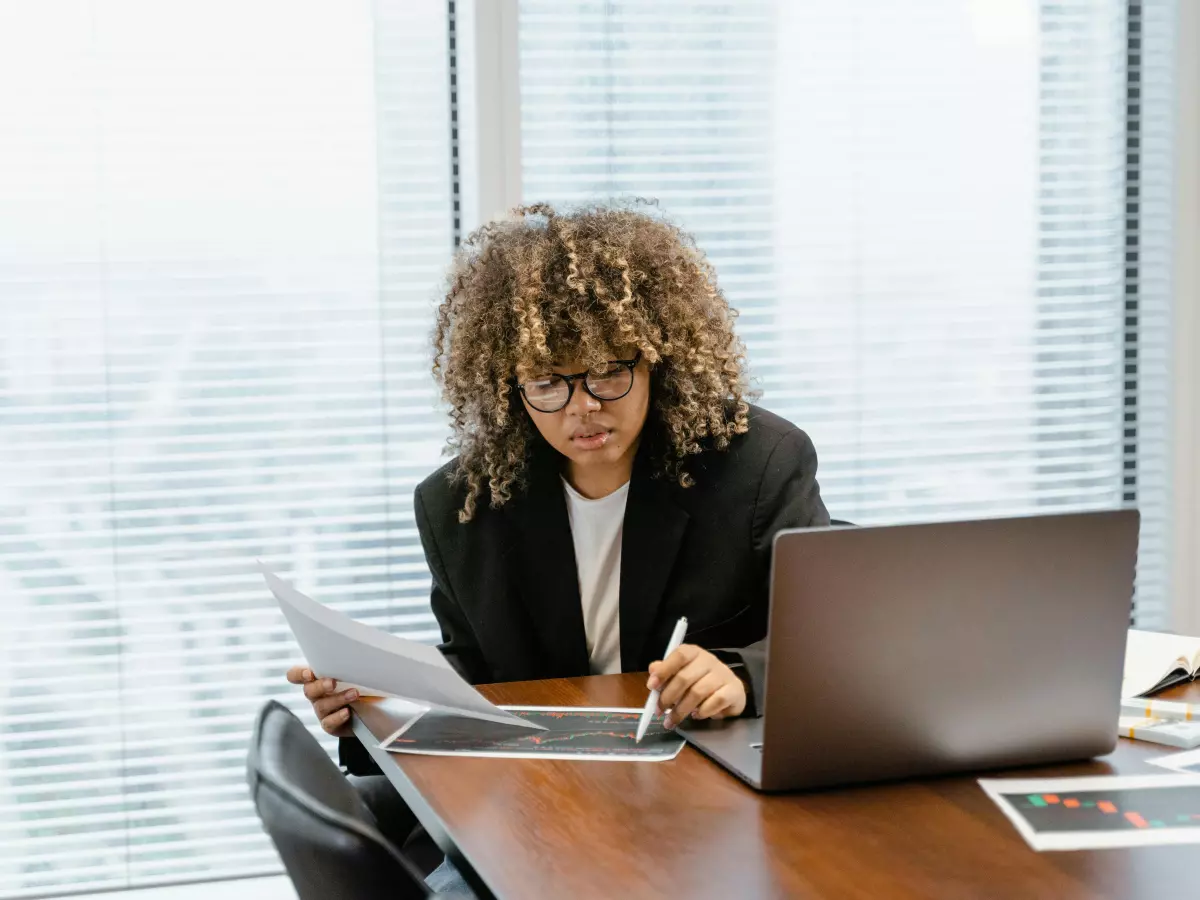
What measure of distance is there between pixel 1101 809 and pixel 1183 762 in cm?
19

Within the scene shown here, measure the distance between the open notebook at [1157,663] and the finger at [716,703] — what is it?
0.49m

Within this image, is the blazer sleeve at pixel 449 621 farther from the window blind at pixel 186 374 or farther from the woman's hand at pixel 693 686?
the window blind at pixel 186 374

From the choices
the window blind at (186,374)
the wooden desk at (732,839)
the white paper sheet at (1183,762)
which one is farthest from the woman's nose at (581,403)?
the window blind at (186,374)

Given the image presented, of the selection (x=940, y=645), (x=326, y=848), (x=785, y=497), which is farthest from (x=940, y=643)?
(x=785, y=497)

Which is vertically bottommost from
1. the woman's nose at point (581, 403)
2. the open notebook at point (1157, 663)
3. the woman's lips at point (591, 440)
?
the open notebook at point (1157, 663)

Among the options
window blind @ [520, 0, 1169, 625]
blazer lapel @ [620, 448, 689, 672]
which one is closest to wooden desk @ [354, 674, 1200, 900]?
blazer lapel @ [620, 448, 689, 672]

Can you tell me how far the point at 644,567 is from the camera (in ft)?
6.08

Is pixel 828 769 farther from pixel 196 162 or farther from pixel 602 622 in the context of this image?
pixel 196 162

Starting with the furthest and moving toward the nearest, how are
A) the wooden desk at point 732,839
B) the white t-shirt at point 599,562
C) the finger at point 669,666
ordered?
the white t-shirt at point 599,562 → the finger at point 669,666 → the wooden desk at point 732,839

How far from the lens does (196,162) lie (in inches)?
104

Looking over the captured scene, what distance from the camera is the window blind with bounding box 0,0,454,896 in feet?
8.55

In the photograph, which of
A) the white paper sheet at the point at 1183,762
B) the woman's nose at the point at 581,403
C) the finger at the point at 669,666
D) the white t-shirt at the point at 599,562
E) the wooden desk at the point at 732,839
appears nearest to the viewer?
the wooden desk at the point at 732,839

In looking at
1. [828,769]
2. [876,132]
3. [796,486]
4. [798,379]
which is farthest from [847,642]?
[876,132]

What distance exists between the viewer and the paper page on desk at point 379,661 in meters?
1.41
